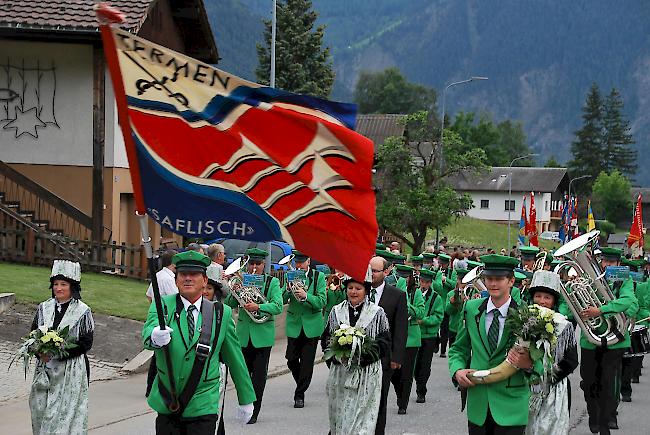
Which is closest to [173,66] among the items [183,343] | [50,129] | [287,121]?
[287,121]

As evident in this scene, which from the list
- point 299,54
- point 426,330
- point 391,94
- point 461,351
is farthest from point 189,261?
point 391,94

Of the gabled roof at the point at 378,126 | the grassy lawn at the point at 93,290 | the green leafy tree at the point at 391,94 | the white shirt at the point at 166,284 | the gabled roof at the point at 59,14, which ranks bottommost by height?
the grassy lawn at the point at 93,290

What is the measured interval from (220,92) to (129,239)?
878 inches

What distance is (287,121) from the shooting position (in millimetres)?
7672

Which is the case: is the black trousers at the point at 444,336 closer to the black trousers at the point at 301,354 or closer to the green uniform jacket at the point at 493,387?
the black trousers at the point at 301,354

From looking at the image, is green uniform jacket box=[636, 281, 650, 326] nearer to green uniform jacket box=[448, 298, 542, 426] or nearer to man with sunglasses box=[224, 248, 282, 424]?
man with sunglasses box=[224, 248, 282, 424]

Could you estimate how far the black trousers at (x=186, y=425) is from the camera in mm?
7605

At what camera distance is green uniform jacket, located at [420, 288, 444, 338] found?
1569cm

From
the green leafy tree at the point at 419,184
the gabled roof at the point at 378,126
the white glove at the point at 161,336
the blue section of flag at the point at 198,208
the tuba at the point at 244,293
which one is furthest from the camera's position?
the gabled roof at the point at 378,126

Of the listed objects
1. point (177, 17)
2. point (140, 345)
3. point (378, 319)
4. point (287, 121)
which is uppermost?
point (177, 17)

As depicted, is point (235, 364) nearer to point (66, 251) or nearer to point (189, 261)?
point (189, 261)

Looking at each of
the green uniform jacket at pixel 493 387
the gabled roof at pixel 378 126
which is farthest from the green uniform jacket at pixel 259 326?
the gabled roof at pixel 378 126

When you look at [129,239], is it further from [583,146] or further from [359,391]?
[583,146]

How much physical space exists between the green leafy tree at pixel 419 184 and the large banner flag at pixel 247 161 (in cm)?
3429
